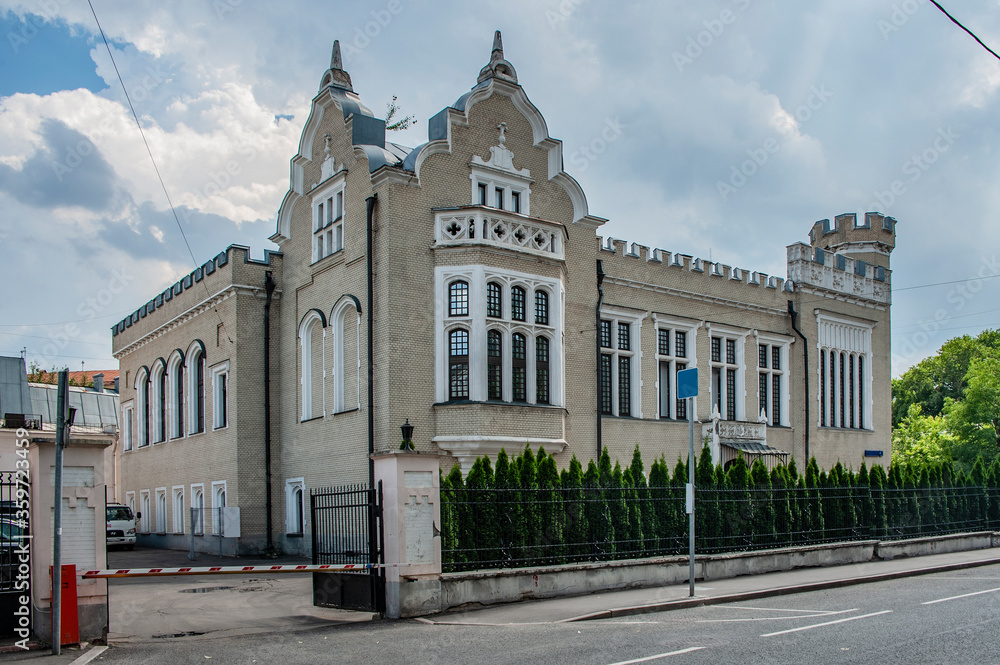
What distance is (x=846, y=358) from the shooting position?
3269cm

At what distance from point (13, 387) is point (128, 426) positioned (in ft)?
16.5

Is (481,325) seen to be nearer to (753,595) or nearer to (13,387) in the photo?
(753,595)

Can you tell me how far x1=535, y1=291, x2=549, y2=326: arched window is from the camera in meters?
23.0

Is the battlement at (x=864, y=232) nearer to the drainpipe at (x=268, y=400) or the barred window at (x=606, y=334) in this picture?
the barred window at (x=606, y=334)

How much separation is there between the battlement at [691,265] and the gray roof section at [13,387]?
934 inches

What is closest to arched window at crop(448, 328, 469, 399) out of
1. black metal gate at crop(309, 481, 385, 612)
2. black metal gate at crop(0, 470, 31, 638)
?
black metal gate at crop(309, 481, 385, 612)

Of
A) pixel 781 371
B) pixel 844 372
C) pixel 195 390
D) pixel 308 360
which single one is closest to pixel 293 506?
pixel 308 360

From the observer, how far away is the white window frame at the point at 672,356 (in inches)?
1070

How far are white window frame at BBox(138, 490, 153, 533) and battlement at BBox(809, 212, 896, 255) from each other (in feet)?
89.3

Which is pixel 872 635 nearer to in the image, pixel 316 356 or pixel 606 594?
pixel 606 594

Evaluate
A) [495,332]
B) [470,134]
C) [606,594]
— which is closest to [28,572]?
[606,594]

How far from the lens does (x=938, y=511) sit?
2467 cm

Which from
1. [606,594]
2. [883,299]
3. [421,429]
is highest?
[883,299]

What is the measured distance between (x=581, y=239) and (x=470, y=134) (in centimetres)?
434
